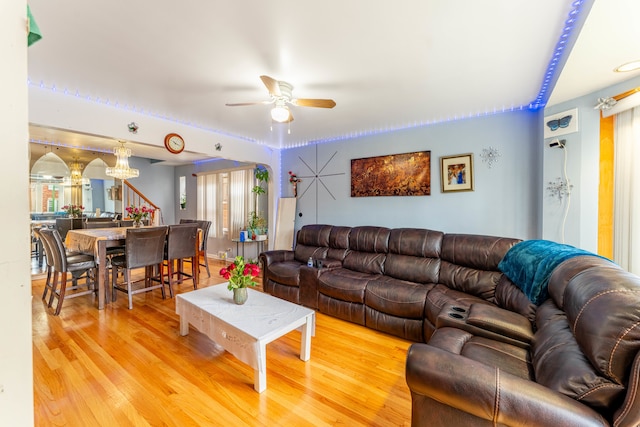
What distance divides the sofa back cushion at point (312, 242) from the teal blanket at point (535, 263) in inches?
88.7

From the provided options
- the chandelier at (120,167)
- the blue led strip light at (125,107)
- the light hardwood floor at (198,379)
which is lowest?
the light hardwood floor at (198,379)

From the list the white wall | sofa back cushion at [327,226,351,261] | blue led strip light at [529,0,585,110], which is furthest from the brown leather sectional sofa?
blue led strip light at [529,0,585,110]

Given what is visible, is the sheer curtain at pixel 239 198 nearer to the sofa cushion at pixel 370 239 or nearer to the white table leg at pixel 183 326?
the sofa cushion at pixel 370 239

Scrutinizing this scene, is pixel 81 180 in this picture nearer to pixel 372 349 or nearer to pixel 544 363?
pixel 372 349

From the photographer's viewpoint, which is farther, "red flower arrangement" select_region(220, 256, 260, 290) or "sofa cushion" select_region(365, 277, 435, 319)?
"sofa cushion" select_region(365, 277, 435, 319)

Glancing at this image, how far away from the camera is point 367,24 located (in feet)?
5.67

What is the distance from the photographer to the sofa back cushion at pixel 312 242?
13.3 ft

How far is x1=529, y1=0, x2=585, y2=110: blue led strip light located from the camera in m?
1.59

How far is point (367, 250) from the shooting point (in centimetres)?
366

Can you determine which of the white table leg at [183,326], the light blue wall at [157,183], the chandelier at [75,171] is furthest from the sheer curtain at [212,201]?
the white table leg at [183,326]

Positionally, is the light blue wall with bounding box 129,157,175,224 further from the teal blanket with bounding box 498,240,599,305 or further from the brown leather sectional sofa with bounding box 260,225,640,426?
the teal blanket with bounding box 498,240,599,305

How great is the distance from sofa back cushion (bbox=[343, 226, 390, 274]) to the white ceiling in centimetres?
162

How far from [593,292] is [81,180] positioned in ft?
27.6

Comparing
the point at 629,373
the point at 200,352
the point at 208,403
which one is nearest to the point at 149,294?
the point at 200,352
